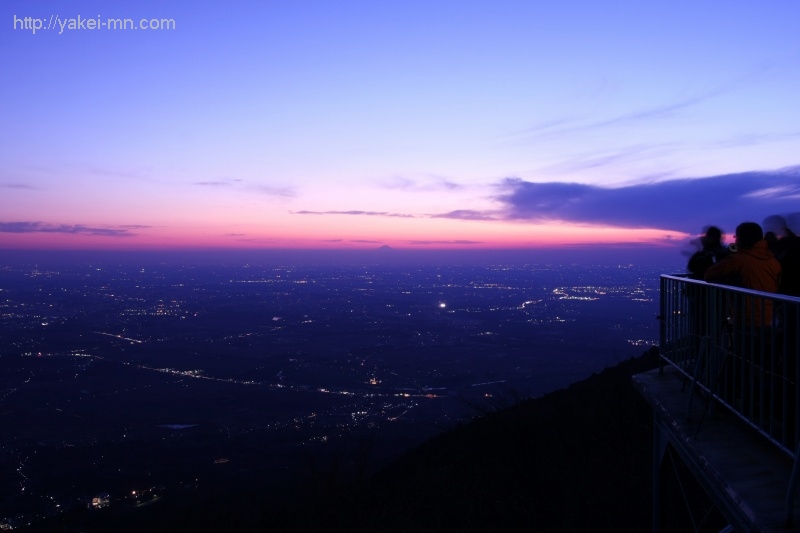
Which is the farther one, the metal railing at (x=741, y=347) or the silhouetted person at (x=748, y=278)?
the silhouetted person at (x=748, y=278)

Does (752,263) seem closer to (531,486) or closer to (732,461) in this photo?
(732,461)

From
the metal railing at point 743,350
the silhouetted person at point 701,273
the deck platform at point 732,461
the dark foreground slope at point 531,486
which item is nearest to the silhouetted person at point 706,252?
the silhouetted person at point 701,273

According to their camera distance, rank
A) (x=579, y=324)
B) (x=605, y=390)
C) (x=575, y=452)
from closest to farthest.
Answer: (x=575, y=452) < (x=605, y=390) < (x=579, y=324)

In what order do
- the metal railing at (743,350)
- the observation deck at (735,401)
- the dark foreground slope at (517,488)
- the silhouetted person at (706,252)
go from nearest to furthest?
the observation deck at (735,401), the metal railing at (743,350), the silhouetted person at (706,252), the dark foreground slope at (517,488)

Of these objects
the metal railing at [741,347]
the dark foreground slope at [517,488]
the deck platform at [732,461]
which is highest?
the metal railing at [741,347]

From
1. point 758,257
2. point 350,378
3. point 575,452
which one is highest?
point 758,257

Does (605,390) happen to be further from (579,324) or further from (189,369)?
(579,324)

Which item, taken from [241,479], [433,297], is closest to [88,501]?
[241,479]

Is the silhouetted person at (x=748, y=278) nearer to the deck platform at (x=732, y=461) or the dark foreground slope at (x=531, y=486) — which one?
the deck platform at (x=732, y=461)
